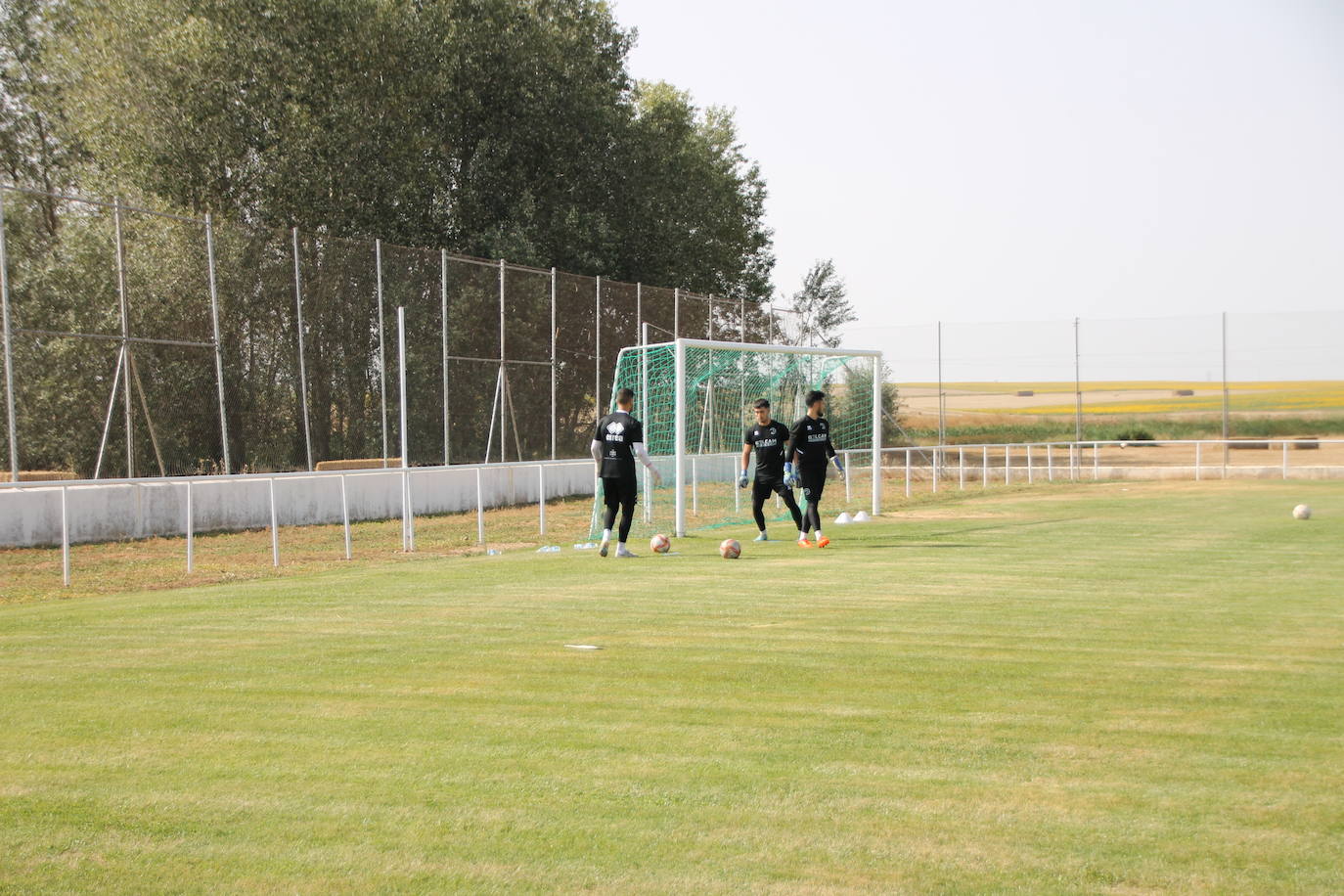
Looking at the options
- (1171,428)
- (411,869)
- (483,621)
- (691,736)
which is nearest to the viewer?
(411,869)

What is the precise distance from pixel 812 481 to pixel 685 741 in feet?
34.2

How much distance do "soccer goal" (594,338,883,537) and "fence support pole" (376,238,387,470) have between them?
13.7 ft

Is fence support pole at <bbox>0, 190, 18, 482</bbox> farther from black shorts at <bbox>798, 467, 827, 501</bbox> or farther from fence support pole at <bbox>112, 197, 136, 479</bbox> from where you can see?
black shorts at <bbox>798, 467, 827, 501</bbox>

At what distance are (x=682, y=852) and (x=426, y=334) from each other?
2030 cm

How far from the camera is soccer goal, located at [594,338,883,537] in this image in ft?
69.0

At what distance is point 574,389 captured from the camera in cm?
2806

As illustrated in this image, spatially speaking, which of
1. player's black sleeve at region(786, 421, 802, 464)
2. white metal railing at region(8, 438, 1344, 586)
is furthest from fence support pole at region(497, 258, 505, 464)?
player's black sleeve at region(786, 421, 802, 464)

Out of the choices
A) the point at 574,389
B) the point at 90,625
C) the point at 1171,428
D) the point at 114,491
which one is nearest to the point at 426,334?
the point at 574,389

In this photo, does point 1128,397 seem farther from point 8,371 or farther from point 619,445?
point 8,371

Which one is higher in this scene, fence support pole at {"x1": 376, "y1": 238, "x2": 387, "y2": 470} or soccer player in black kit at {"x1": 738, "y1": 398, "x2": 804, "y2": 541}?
fence support pole at {"x1": 376, "y1": 238, "x2": 387, "y2": 470}

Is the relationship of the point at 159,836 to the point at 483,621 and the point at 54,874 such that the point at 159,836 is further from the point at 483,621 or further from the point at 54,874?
the point at 483,621

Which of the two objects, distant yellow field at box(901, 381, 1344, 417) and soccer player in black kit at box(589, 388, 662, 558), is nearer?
soccer player in black kit at box(589, 388, 662, 558)

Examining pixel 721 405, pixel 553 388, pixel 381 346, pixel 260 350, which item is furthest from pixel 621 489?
pixel 553 388

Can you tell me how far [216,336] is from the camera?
63.4 ft
